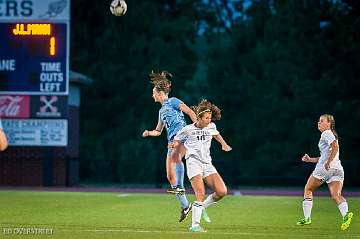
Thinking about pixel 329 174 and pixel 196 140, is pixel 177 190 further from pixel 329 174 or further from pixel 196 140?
pixel 329 174

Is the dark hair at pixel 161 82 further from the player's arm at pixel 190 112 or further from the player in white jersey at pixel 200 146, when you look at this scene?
the player in white jersey at pixel 200 146

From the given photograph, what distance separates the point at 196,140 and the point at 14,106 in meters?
17.5

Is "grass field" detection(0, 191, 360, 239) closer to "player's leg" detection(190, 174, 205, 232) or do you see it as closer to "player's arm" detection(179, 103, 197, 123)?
"player's leg" detection(190, 174, 205, 232)

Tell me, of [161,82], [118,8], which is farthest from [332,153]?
[118,8]

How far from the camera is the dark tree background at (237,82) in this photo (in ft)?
137

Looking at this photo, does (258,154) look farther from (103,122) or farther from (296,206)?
(296,206)

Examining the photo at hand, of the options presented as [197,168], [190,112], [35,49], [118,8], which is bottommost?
[197,168]

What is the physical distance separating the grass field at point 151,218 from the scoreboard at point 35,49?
553 centimetres

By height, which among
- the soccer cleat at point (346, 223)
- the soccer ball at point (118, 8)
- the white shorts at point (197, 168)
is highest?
the soccer ball at point (118, 8)

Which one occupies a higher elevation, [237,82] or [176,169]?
[237,82]

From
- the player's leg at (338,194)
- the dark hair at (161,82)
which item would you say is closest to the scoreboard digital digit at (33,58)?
the dark hair at (161,82)

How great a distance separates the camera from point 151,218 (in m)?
17.9

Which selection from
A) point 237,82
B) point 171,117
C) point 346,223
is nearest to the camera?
point 346,223

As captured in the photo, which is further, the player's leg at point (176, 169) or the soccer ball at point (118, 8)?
the soccer ball at point (118, 8)
